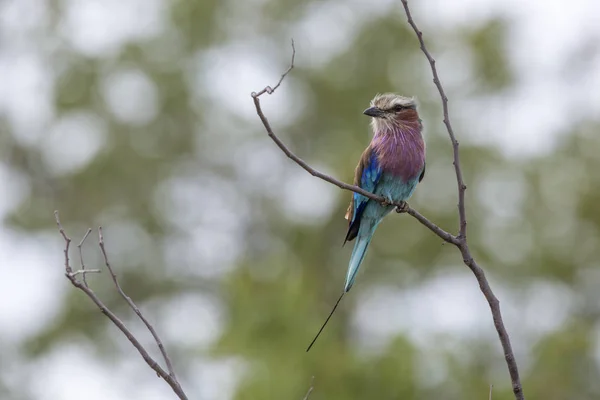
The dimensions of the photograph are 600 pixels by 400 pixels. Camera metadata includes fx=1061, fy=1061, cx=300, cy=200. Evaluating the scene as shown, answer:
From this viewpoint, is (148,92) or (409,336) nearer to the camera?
(409,336)

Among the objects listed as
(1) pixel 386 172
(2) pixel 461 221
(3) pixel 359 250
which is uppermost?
(1) pixel 386 172

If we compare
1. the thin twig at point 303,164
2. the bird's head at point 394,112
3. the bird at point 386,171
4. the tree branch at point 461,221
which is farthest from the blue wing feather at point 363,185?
the tree branch at point 461,221

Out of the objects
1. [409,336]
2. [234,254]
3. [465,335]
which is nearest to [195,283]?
[234,254]

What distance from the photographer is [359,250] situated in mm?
4688

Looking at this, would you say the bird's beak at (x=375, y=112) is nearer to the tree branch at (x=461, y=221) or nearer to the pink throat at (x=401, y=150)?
the pink throat at (x=401, y=150)

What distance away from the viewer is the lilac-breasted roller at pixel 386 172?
191 inches

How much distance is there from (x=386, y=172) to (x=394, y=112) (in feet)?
1.39

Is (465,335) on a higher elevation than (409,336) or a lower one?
higher

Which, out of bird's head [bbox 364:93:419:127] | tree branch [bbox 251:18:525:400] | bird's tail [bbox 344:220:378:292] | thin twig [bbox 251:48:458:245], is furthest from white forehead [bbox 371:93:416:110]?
tree branch [bbox 251:18:525:400]

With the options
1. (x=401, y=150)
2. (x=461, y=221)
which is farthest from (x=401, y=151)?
(x=461, y=221)

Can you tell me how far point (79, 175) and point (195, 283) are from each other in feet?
7.13

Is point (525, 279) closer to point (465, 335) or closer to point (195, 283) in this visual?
point (465, 335)

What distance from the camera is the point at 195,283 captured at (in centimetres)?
1472

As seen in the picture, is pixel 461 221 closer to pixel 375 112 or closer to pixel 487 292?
pixel 487 292
